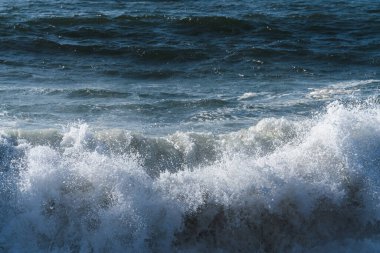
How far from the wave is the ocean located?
0.05ft

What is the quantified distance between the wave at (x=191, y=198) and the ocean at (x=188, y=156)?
2 cm

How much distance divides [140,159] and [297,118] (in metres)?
3.67

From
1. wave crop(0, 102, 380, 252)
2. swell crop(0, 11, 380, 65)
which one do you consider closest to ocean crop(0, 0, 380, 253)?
wave crop(0, 102, 380, 252)

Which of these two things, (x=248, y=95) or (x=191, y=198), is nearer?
(x=191, y=198)

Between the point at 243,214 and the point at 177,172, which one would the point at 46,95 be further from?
the point at 243,214

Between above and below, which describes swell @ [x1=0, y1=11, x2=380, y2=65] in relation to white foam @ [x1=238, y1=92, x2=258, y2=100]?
above

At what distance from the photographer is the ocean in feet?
26.6

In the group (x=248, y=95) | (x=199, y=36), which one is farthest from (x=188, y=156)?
(x=199, y=36)

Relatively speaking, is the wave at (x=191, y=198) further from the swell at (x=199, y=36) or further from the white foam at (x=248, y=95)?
the swell at (x=199, y=36)

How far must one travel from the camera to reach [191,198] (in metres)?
8.34

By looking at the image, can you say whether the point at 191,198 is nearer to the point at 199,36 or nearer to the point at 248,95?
the point at 248,95

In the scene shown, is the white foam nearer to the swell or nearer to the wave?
the swell

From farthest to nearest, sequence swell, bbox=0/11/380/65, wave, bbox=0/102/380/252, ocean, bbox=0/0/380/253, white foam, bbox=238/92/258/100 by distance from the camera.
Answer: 1. swell, bbox=0/11/380/65
2. white foam, bbox=238/92/258/100
3. ocean, bbox=0/0/380/253
4. wave, bbox=0/102/380/252

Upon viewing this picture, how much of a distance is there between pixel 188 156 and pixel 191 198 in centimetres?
127
